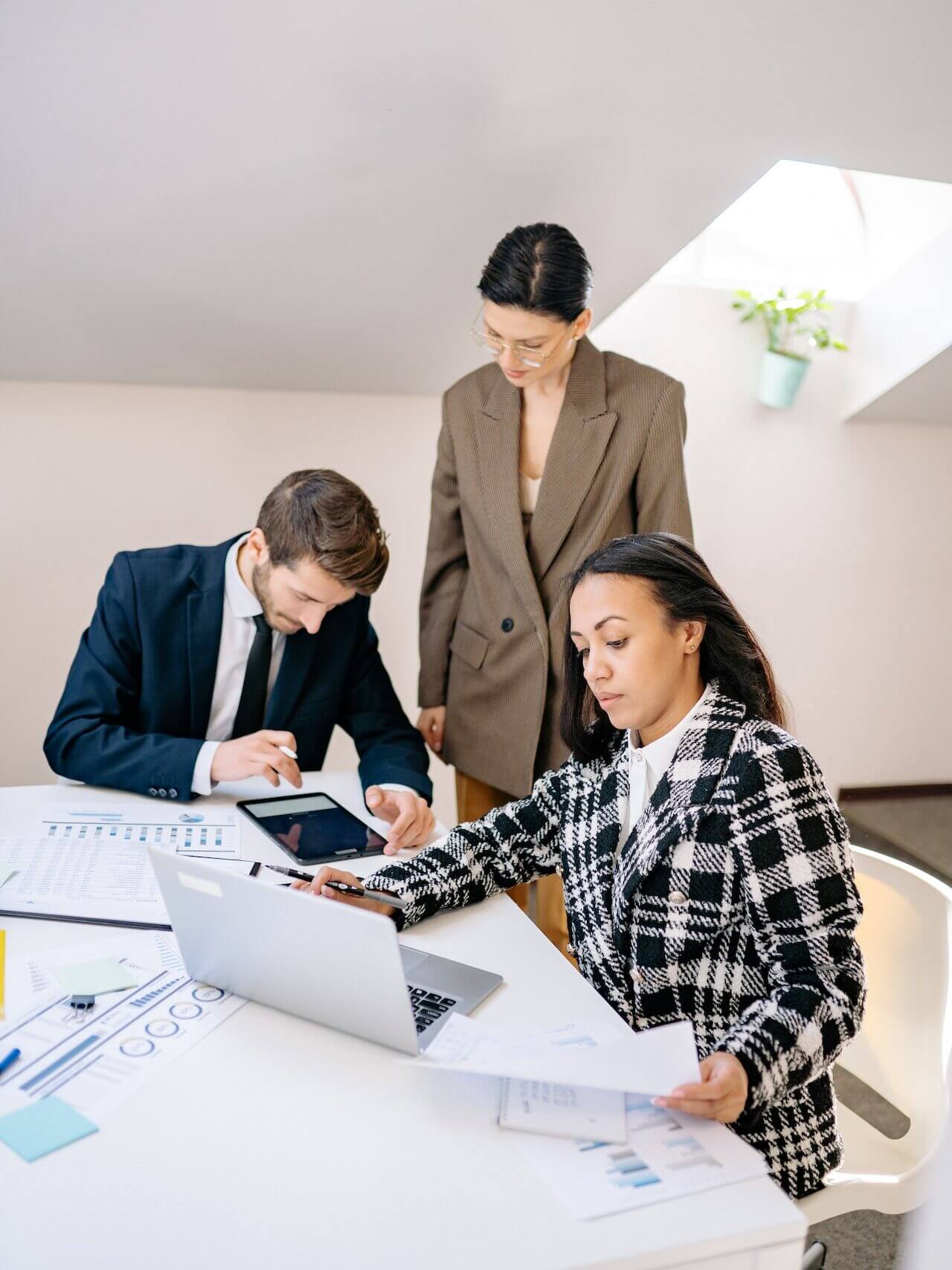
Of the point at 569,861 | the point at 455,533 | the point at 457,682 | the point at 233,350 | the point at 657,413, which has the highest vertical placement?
the point at 233,350

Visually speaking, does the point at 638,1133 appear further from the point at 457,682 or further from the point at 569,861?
the point at 457,682

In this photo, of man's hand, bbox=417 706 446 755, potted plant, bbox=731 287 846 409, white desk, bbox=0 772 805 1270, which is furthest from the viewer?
potted plant, bbox=731 287 846 409

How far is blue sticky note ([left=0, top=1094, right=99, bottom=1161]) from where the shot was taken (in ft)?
3.01

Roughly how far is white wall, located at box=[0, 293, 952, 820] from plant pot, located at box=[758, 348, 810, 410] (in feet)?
0.19

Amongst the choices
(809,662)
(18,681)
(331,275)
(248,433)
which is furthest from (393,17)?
(809,662)

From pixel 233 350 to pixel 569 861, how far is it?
1.91 metres

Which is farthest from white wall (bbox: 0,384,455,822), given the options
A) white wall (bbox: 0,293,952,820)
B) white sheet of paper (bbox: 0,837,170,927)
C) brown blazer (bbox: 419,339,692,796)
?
white sheet of paper (bbox: 0,837,170,927)

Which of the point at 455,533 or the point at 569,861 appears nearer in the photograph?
the point at 569,861

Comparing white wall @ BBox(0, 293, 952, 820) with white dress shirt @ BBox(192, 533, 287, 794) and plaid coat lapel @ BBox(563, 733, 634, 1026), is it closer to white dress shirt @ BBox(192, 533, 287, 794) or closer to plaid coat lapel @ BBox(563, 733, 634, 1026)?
white dress shirt @ BBox(192, 533, 287, 794)

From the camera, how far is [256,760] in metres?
1.81

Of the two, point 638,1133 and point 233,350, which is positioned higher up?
point 233,350

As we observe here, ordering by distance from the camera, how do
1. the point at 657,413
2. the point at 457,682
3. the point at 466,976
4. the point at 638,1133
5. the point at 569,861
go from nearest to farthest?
the point at 638,1133 < the point at 466,976 < the point at 569,861 < the point at 657,413 < the point at 457,682

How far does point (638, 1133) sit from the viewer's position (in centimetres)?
96

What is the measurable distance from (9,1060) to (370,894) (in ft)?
1.57
